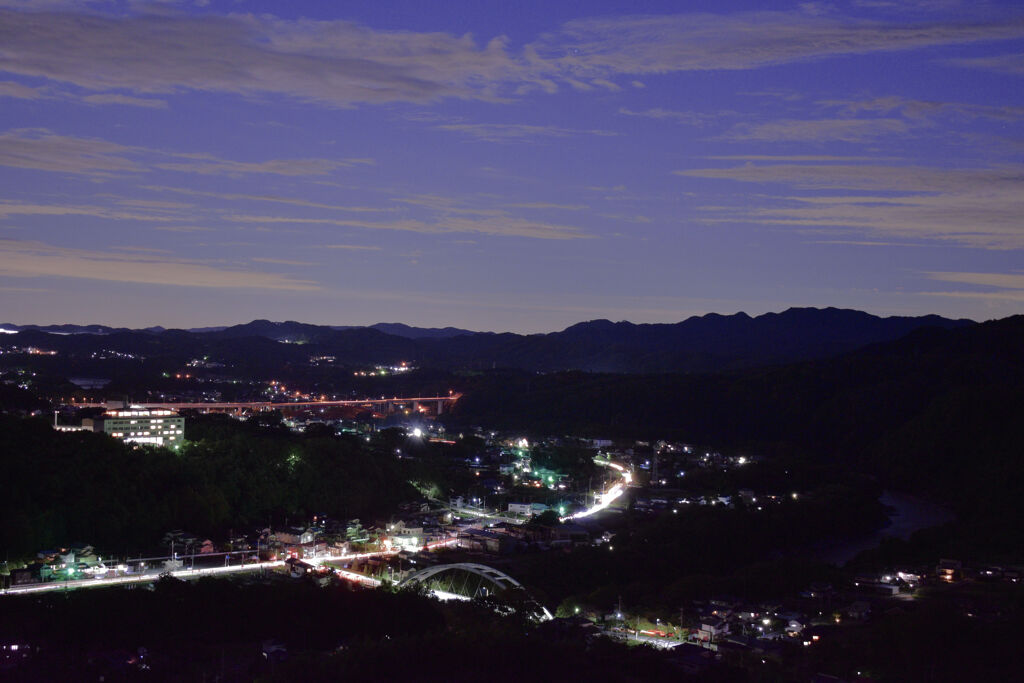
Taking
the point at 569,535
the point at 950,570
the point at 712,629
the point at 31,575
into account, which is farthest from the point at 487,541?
the point at 950,570

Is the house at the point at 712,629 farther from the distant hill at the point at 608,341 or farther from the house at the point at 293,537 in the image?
the distant hill at the point at 608,341

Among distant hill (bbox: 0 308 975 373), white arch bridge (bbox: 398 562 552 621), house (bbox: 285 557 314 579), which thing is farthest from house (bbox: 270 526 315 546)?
distant hill (bbox: 0 308 975 373)

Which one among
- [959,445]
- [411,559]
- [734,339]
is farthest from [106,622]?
[734,339]

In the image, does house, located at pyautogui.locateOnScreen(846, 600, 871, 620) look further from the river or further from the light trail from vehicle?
the light trail from vehicle

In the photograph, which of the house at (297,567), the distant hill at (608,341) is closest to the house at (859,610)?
the house at (297,567)

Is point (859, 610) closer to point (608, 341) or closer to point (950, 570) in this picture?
point (950, 570)

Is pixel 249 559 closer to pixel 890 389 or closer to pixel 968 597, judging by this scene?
pixel 968 597

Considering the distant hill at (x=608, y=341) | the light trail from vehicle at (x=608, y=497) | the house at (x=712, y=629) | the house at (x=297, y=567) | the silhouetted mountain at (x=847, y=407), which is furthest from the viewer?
the distant hill at (x=608, y=341)
